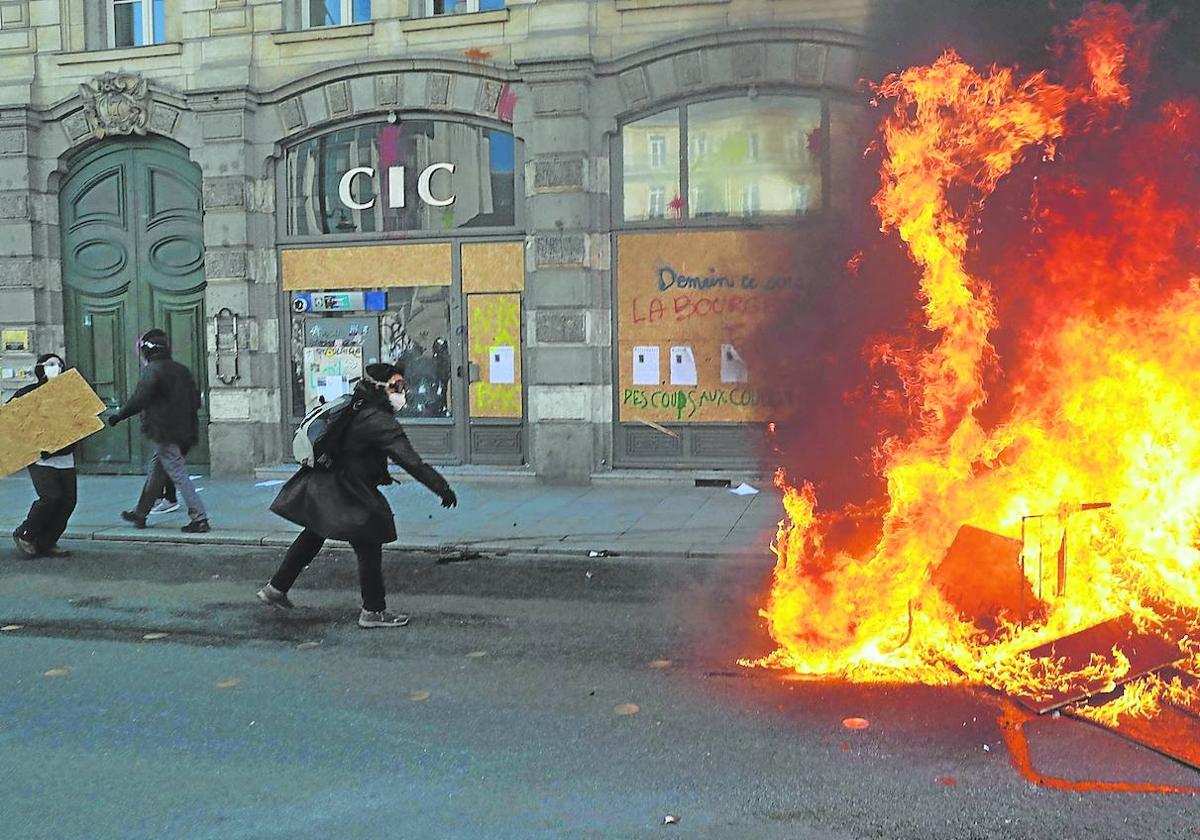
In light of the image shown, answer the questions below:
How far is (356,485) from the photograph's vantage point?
6449mm

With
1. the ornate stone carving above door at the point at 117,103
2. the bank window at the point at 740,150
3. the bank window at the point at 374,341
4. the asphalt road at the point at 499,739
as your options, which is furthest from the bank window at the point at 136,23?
the asphalt road at the point at 499,739

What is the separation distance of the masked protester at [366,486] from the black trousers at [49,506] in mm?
3384

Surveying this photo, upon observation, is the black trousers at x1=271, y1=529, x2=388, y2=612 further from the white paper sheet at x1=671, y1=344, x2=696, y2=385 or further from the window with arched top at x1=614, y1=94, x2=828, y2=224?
the white paper sheet at x1=671, y1=344, x2=696, y2=385

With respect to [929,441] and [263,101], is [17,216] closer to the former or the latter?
[263,101]

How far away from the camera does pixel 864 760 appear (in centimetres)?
421

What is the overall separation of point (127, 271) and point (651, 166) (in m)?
6.92

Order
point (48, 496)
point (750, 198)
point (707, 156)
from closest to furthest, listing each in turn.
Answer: point (48, 496) → point (750, 198) → point (707, 156)

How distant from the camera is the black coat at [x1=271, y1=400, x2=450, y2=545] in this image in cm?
634

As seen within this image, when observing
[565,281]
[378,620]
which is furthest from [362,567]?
[565,281]

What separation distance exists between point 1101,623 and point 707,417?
7.48m

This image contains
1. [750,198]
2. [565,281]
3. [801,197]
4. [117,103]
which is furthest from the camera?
[117,103]

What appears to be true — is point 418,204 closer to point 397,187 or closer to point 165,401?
point 397,187

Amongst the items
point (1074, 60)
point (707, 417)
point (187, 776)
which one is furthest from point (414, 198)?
point (187, 776)

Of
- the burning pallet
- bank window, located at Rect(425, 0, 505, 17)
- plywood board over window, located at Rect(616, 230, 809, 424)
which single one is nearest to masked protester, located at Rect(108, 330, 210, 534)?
plywood board over window, located at Rect(616, 230, 809, 424)
